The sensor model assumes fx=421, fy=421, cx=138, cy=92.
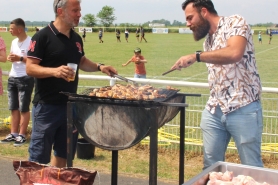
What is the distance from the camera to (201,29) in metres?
3.62

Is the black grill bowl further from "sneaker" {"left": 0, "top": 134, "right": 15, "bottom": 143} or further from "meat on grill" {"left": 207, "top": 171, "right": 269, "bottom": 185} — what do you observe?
"sneaker" {"left": 0, "top": 134, "right": 15, "bottom": 143}

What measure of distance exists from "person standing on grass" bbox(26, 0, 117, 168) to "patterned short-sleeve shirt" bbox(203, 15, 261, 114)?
1420mm

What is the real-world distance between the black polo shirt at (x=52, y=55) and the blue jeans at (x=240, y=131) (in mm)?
1450

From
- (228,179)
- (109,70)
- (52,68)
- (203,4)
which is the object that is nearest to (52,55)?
(52,68)

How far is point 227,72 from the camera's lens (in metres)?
3.52

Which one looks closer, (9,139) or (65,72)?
(65,72)

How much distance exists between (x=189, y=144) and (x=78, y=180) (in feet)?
10.7

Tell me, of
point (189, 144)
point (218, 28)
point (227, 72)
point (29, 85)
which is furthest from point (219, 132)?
point (29, 85)

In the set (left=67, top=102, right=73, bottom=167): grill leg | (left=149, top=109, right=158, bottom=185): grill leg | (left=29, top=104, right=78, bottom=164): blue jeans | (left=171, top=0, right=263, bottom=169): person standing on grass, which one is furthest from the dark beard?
(left=29, top=104, right=78, bottom=164): blue jeans

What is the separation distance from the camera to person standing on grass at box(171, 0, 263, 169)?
11.2 feet


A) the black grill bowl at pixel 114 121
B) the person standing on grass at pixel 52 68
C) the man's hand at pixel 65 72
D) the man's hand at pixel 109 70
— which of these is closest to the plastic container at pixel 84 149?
the person standing on grass at pixel 52 68

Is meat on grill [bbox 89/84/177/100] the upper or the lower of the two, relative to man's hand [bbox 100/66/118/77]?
lower

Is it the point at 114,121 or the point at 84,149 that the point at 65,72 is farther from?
the point at 84,149

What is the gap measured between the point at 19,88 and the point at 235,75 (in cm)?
432
